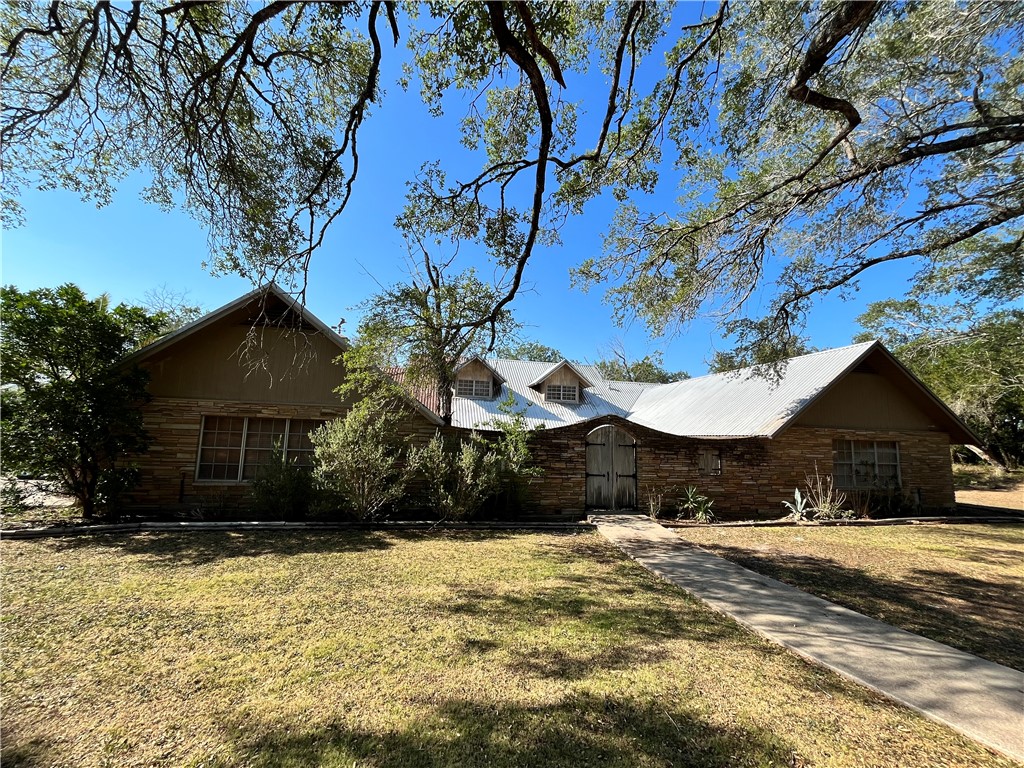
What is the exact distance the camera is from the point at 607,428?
1259cm

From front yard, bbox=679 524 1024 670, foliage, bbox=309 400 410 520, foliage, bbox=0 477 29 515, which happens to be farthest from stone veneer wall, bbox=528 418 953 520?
foliage, bbox=0 477 29 515

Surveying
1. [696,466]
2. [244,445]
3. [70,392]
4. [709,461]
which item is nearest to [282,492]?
[244,445]

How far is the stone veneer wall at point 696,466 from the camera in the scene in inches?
477

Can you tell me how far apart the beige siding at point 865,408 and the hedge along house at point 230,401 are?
1206 cm

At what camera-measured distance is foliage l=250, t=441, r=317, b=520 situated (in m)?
9.75

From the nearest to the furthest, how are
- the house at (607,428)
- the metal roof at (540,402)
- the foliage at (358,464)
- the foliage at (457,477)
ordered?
the foliage at (358,464) → the foliage at (457,477) → the house at (607,428) → the metal roof at (540,402)

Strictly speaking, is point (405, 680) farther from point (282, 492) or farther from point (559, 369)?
point (559, 369)

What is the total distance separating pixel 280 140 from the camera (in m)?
6.65

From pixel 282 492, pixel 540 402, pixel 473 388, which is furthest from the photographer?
pixel 540 402

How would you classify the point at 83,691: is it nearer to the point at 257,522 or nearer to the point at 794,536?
the point at 257,522

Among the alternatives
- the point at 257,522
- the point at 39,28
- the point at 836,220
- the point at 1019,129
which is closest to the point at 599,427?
the point at 836,220

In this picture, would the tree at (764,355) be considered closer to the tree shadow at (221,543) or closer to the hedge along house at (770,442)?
the hedge along house at (770,442)

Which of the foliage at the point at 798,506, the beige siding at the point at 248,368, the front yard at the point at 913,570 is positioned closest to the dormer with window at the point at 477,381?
the beige siding at the point at 248,368

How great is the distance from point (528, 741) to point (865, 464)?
16.3 m
